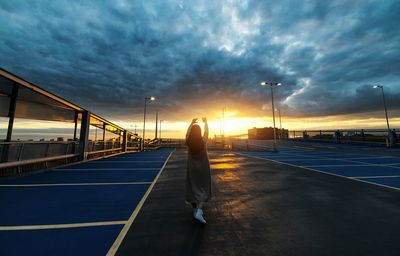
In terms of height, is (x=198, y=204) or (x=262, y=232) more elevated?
(x=198, y=204)

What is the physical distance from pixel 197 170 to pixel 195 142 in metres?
0.55

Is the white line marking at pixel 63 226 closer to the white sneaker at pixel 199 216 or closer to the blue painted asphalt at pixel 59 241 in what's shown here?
the blue painted asphalt at pixel 59 241

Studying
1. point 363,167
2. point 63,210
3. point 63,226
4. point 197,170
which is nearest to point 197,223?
point 197,170

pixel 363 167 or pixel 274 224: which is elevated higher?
pixel 363 167

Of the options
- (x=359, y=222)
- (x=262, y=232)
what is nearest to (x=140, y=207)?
(x=262, y=232)

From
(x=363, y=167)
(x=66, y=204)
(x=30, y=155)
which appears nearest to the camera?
(x=66, y=204)

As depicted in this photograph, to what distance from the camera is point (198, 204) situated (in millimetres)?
3188

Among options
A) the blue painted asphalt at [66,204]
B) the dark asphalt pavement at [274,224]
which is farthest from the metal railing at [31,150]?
the dark asphalt pavement at [274,224]

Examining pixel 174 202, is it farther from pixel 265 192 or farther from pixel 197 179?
pixel 265 192

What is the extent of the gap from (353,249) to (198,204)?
2.21 metres

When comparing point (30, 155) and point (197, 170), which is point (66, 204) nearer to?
point (197, 170)

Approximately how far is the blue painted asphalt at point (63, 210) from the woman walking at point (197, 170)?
1.27 m

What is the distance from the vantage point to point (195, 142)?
3.34 m

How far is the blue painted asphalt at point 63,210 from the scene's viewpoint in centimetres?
234
